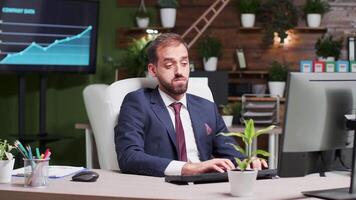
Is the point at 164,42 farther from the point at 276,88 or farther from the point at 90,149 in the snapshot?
the point at 276,88

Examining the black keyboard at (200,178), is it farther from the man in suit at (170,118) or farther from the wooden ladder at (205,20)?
the wooden ladder at (205,20)

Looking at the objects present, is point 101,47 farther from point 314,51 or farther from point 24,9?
point 314,51

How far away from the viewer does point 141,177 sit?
2.38m

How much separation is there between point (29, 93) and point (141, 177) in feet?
12.2

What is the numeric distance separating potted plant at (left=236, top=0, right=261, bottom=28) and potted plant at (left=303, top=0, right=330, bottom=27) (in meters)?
0.42

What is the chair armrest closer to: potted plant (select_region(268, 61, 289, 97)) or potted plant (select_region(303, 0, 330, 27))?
potted plant (select_region(268, 61, 289, 97))

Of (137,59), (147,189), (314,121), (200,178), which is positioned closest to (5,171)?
(147,189)

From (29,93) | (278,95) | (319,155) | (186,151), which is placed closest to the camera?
(319,155)

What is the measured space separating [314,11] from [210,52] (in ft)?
3.13

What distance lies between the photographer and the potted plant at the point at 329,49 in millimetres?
5363

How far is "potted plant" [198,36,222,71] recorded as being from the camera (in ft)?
18.3

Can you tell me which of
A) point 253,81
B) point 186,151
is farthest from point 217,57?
point 186,151

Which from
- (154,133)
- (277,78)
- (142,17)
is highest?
(142,17)

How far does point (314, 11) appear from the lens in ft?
17.7
